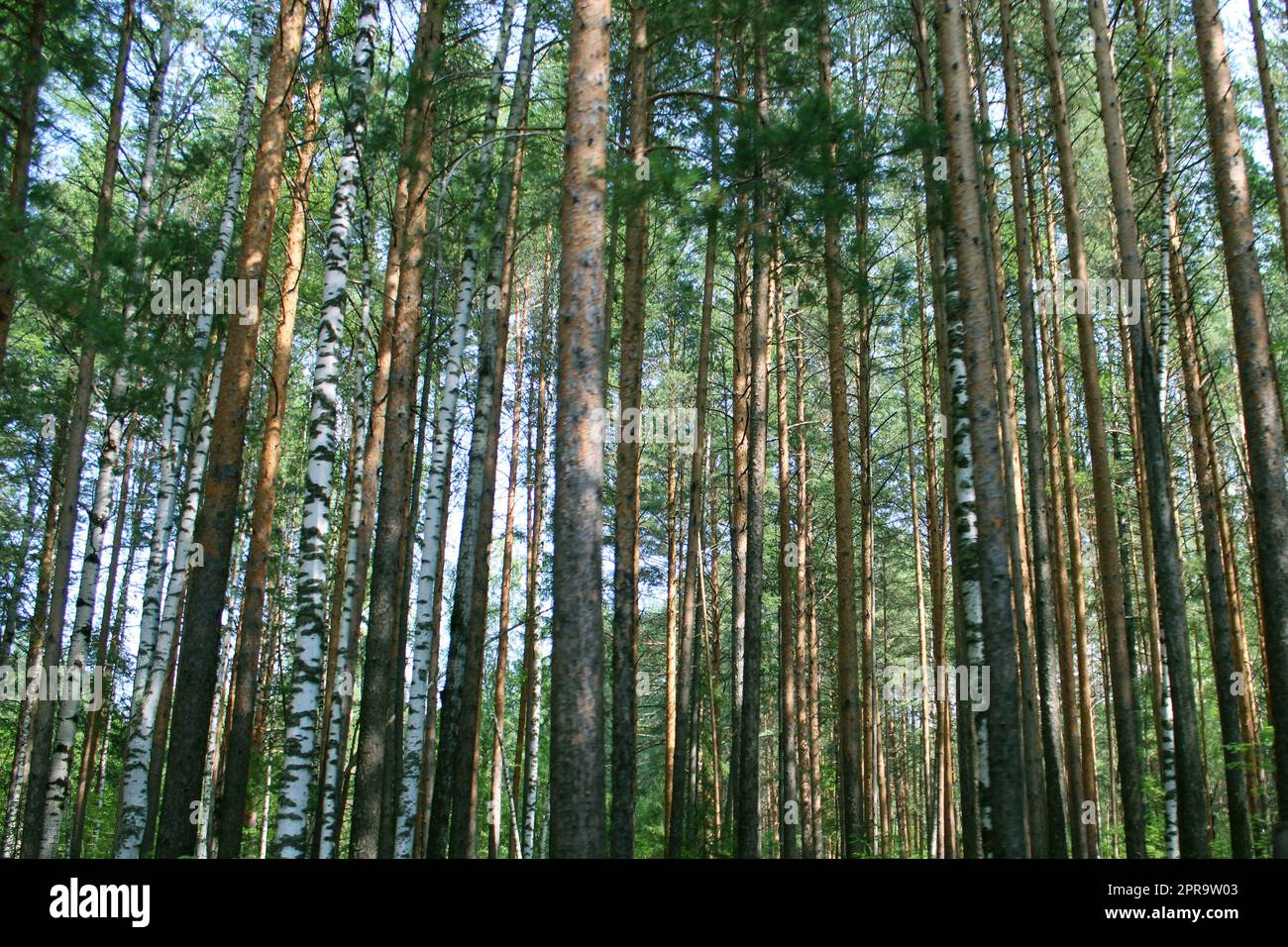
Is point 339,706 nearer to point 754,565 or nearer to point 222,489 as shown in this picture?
point 222,489

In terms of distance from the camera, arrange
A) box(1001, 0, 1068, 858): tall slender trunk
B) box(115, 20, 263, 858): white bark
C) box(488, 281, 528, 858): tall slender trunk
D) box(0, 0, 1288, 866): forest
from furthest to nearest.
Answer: box(488, 281, 528, 858): tall slender trunk → box(1001, 0, 1068, 858): tall slender trunk → box(115, 20, 263, 858): white bark → box(0, 0, 1288, 866): forest

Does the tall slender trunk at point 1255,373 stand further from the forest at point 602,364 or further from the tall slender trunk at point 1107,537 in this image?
the tall slender trunk at point 1107,537

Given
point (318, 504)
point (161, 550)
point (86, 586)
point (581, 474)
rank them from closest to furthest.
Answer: point (581, 474) < point (318, 504) < point (86, 586) < point (161, 550)

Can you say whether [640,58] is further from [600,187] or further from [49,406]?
[49,406]

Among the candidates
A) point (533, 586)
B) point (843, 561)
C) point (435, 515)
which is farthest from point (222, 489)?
point (533, 586)

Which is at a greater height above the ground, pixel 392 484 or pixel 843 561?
pixel 392 484

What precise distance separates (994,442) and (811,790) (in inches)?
381

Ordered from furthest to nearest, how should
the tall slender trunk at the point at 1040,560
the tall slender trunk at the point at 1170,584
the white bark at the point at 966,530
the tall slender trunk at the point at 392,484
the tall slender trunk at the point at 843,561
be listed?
1. the tall slender trunk at the point at 843,561
2. the tall slender trunk at the point at 1040,560
3. the tall slender trunk at the point at 392,484
4. the tall slender trunk at the point at 1170,584
5. the white bark at the point at 966,530

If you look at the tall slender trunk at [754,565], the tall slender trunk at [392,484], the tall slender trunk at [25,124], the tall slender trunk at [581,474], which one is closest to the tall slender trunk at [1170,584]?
the tall slender trunk at [754,565]

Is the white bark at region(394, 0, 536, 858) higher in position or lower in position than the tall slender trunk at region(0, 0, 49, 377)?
lower

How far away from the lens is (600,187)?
6141 mm

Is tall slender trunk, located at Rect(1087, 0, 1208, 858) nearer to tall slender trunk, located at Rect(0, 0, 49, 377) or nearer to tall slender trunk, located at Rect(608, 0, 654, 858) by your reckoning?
tall slender trunk, located at Rect(608, 0, 654, 858)

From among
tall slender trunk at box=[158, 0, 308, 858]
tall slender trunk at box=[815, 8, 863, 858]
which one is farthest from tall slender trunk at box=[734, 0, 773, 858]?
tall slender trunk at box=[158, 0, 308, 858]
